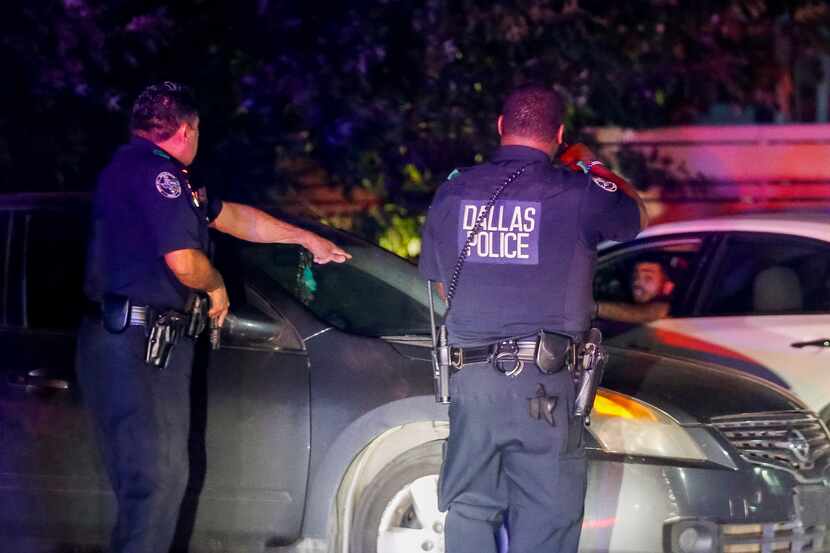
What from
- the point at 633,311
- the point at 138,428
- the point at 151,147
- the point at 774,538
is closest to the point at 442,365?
the point at 138,428

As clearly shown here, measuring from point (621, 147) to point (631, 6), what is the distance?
1.32 metres

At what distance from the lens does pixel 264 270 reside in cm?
502

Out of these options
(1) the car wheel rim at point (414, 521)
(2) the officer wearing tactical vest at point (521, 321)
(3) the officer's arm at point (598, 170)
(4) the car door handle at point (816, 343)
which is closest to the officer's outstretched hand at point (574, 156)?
(3) the officer's arm at point (598, 170)

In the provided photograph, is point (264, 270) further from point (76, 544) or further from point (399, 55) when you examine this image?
point (399, 55)

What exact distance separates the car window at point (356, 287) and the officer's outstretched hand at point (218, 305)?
497 mm

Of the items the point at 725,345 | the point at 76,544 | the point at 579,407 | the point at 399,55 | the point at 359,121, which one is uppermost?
the point at 399,55

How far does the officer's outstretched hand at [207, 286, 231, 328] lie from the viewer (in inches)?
172

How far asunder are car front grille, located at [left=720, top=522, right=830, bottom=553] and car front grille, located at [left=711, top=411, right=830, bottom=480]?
202 mm

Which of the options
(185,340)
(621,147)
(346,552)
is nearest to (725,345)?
(346,552)

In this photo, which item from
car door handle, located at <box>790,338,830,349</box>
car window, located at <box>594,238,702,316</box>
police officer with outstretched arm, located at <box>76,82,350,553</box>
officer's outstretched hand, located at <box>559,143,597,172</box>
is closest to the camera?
officer's outstretched hand, located at <box>559,143,597,172</box>

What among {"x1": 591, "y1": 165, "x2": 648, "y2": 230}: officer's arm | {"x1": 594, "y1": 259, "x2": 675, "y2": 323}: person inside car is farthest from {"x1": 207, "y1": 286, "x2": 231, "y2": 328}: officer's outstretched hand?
{"x1": 594, "y1": 259, "x2": 675, "y2": 323}: person inside car

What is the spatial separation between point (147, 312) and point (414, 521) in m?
1.17

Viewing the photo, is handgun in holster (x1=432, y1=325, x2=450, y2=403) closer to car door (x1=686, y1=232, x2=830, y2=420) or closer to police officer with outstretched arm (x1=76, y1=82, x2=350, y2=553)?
police officer with outstretched arm (x1=76, y1=82, x2=350, y2=553)

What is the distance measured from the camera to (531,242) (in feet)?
12.7
